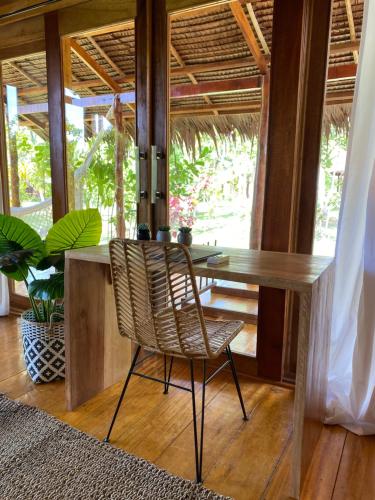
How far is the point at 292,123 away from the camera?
6.05ft

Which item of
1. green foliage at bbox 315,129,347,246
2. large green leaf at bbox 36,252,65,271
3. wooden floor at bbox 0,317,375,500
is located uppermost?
green foliage at bbox 315,129,347,246

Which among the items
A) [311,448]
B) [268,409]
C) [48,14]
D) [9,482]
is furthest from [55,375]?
[48,14]

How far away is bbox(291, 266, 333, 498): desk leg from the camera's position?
1.27 meters

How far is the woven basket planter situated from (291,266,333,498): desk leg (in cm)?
130

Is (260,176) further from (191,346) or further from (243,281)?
(191,346)

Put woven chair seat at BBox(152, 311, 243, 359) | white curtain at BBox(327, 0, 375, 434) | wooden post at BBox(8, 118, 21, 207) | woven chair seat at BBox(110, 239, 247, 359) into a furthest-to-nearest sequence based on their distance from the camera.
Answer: wooden post at BBox(8, 118, 21, 207)
white curtain at BBox(327, 0, 375, 434)
woven chair seat at BBox(152, 311, 243, 359)
woven chair seat at BBox(110, 239, 247, 359)

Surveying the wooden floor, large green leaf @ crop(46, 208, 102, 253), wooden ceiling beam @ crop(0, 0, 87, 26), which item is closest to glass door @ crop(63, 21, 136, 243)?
wooden ceiling beam @ crop(0, 0, 87, 26)

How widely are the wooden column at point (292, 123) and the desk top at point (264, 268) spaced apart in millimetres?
242

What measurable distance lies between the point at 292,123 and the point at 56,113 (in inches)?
66.2

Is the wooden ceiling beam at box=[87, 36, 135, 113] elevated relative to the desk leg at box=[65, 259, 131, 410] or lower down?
elevated

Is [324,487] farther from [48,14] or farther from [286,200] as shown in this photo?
[48,14]

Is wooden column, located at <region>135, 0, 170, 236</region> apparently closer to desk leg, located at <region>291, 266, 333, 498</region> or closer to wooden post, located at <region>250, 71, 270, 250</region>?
wooden post, located at <region>250, 71, 270, 250</region>

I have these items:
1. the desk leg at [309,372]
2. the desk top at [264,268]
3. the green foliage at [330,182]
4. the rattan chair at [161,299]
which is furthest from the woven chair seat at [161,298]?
the green foliage at [330,182]

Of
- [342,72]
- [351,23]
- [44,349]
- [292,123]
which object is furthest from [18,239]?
[351,23]
